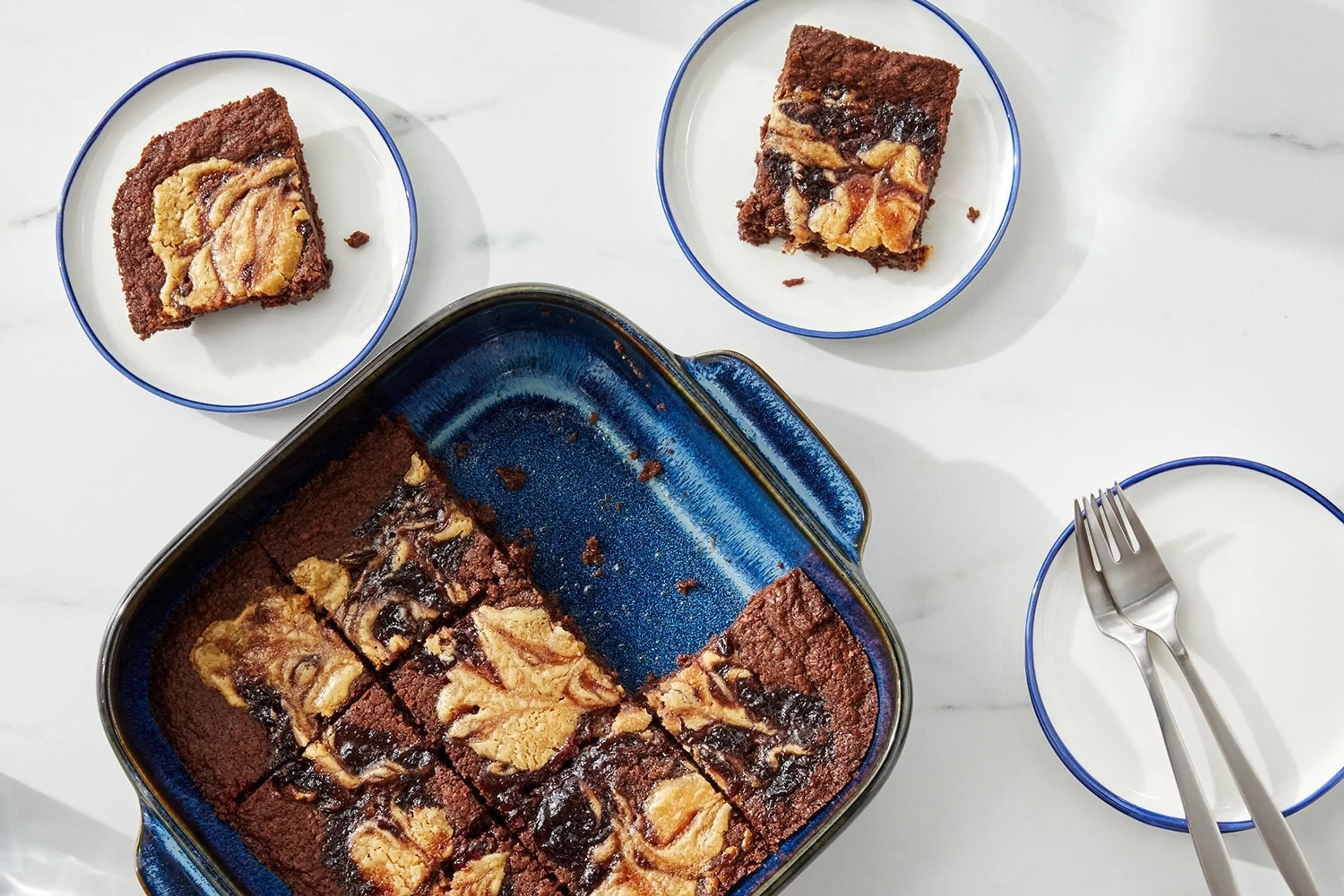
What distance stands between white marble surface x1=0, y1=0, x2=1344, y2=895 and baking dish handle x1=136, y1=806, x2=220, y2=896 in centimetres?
60

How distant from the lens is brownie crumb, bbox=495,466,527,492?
3.34 metres

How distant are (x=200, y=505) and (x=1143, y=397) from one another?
10.2 feet

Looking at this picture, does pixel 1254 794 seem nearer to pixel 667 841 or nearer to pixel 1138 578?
pixel 1138 578

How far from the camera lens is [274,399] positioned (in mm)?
3242

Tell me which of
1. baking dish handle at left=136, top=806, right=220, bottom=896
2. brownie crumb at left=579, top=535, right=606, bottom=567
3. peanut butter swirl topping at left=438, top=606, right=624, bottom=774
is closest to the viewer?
baking dish handle at left=136, top=806, right=220, bottom=896

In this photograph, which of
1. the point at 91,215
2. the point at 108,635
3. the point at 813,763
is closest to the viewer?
the point at 108,635

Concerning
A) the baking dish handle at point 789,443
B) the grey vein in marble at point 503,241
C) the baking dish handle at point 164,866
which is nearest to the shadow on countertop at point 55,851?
the baking dish handle at point 164,866

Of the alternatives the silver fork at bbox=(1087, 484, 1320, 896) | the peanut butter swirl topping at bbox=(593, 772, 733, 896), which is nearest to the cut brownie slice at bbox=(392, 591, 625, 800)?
the peanut butter swirl topping at bbox=(593, 772, 733, 896)

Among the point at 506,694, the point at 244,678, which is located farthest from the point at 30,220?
the point at 506,694

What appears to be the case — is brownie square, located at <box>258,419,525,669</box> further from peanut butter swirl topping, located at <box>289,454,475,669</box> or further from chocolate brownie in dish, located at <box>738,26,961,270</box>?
chocolate brownie in dish, located at <box>738,26,961,270</box>

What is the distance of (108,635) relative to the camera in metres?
2.78

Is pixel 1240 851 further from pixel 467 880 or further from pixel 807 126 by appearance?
pixel 807 126

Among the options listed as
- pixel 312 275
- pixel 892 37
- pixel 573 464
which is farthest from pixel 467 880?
pixel 892 37

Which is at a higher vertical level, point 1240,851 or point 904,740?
point 904,740
